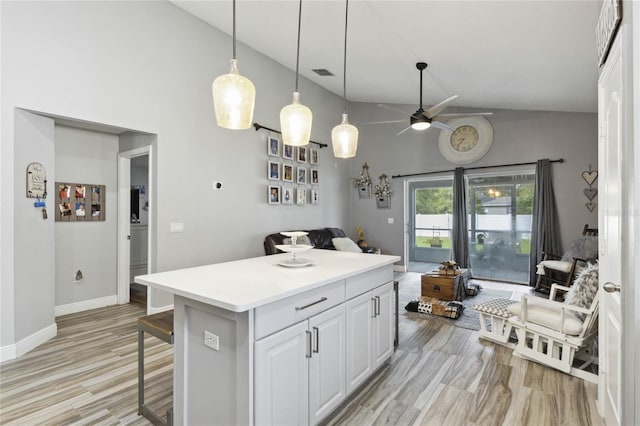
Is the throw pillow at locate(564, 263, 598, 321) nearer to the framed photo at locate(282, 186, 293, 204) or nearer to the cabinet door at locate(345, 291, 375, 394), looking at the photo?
the cabinet door at locate(345, 291, 375, 394)

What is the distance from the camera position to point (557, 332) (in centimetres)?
253

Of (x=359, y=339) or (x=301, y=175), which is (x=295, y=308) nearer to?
(x=359, y=339)

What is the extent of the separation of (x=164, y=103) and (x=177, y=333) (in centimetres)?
306

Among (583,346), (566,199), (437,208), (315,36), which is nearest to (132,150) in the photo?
(315,36)

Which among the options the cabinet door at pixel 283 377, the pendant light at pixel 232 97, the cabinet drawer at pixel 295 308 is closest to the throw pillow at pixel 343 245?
the cabinet drawer at pixel 295 308

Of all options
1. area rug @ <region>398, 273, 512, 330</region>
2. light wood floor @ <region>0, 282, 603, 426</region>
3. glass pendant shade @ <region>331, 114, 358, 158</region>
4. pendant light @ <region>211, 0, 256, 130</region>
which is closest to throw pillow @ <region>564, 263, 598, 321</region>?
light wood floor @ <region>0, 282, 603, 426</region>

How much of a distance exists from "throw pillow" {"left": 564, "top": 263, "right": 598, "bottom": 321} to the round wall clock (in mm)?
3744

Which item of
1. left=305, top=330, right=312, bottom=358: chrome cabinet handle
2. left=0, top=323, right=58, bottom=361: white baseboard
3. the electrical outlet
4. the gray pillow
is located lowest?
left=0, top=323, right=58, bottom=361: white baseboard

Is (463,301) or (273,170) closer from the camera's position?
(463,301)

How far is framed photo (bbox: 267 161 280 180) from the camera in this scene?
5.14 meters

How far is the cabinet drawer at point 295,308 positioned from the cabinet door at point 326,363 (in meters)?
0.06

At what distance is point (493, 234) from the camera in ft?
19.3

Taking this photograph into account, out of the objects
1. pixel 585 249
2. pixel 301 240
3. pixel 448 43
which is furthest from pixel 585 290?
pixel 301 240

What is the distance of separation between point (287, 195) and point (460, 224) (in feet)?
10.8
